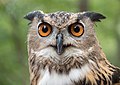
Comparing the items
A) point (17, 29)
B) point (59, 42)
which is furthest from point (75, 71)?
point (17, 29)

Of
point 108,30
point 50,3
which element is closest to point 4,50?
point 50,3

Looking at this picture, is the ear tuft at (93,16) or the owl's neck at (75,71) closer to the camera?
the owl's neck at (75,71)

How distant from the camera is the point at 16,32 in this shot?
8680 millimetres

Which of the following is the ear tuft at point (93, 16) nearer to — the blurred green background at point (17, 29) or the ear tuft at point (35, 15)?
the ear tuft at point (35, 15)

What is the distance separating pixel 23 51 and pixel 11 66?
135 cm

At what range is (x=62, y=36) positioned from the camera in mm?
4453

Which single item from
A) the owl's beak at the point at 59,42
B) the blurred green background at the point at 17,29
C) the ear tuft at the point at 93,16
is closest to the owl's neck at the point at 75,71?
the owl's beak at the point at 59,42

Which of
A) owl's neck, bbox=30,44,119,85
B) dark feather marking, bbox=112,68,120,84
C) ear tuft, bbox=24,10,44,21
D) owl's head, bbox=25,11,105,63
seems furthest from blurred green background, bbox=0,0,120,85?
dark feather marking, bbox=112,68,120,84

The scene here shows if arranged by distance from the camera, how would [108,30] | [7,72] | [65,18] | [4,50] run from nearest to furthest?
[65,18] < [7,72] < [4,50] < [108,30]

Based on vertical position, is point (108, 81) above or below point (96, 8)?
below

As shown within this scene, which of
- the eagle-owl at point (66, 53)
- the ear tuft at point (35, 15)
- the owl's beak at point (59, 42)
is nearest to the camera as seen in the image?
the owl's beak at point (59, 42)

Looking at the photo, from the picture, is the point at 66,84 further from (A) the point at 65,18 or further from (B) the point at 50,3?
(B) the point at 50,3

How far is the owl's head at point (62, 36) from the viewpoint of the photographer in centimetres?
450

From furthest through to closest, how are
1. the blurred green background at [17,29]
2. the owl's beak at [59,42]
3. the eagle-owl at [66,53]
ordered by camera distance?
1. the blurred green background at [17,29]
2. the eagle-owl at [66,53]
3. the owl's beak at [59,42]
